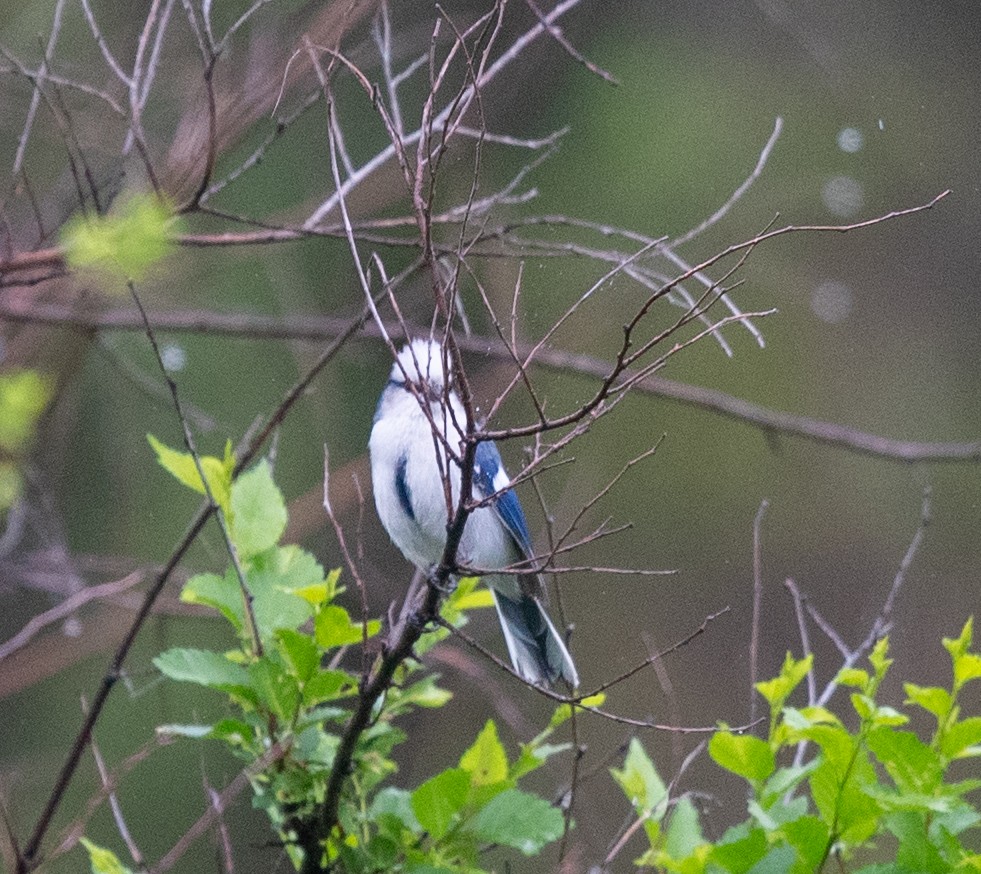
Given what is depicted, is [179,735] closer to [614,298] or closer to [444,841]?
[444,841]

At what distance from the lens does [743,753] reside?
1.35 metres

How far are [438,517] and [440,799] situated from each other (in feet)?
2.33

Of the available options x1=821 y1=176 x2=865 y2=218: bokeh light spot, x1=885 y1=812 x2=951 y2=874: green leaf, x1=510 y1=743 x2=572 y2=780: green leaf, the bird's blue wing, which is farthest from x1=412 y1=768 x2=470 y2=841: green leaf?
x1=821 y1=176 x2=865 y2=218: bokeh light spot

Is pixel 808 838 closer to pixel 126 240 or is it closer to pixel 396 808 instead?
pixel 396 808

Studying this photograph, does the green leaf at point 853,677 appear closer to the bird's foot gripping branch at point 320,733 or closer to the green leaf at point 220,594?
the bird's foot gripping branch at point 320,733

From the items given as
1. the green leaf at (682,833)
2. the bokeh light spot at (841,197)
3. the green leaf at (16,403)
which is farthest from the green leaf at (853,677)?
the bokeh light spot at (841,197)

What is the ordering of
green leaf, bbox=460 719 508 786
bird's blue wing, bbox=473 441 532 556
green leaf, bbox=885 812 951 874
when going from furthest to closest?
1. bird's blue wing, bbox=473 441 532 556
2. green leaf, bbox=460 719 508 786
3. green leaf, bbox=885 812 951 874

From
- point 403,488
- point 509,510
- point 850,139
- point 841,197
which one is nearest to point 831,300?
point 850,139

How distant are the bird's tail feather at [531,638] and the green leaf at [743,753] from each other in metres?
0.73

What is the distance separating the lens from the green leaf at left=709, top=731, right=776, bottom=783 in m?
1.35

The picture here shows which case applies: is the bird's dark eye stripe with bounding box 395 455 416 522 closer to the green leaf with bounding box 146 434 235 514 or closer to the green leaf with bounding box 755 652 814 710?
the green leaf with bounding box 146 434 235 514

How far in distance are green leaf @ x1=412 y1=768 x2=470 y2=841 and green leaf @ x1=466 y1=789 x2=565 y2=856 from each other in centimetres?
3

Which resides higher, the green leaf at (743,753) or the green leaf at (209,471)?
the green leaf at (209,471)

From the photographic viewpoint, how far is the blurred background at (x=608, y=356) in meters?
2.67
